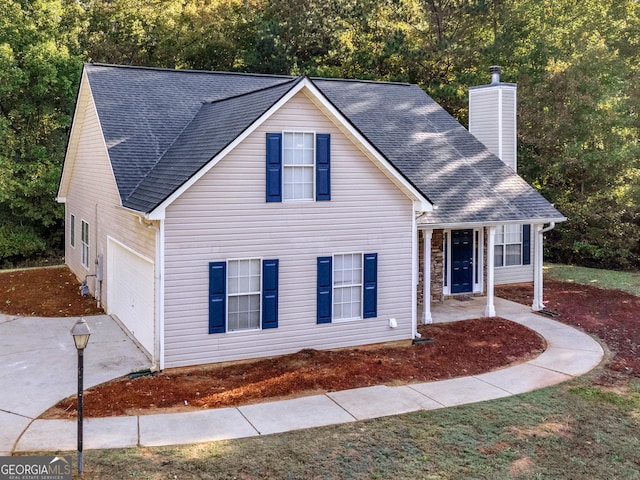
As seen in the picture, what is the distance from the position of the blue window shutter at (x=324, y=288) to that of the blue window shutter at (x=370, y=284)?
77 cm

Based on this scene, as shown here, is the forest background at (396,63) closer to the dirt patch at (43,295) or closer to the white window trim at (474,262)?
the dirt patch at (43,295)

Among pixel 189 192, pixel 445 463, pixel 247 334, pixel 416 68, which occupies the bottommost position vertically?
pixel 445 463

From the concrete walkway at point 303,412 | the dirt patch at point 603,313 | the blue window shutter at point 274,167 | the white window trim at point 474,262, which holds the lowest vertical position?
the concrete walkway at point 303,412

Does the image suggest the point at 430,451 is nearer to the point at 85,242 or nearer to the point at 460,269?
the point at 460,269

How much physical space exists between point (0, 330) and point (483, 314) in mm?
11263

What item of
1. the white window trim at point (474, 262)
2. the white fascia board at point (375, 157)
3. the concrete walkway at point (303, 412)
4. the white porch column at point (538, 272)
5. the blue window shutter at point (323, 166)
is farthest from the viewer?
the white window trim at point (474, 262)

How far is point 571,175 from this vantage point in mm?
24344

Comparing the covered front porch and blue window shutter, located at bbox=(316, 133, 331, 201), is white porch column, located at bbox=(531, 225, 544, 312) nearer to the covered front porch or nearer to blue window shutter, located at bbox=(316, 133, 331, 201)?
the covered front porch

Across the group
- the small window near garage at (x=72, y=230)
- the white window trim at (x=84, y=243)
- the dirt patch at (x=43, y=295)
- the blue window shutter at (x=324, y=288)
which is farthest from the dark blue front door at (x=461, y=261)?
the small window near garage at (x=72, y=230)

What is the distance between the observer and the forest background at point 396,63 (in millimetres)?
23391

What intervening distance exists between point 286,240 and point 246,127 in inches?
89.0

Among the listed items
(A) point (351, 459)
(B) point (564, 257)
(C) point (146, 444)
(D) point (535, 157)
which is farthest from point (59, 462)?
(B) point (564, 257)

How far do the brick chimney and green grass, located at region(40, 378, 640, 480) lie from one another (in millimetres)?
11133

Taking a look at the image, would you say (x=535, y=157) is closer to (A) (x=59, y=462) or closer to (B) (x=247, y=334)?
(B) (x=247, y=334)
